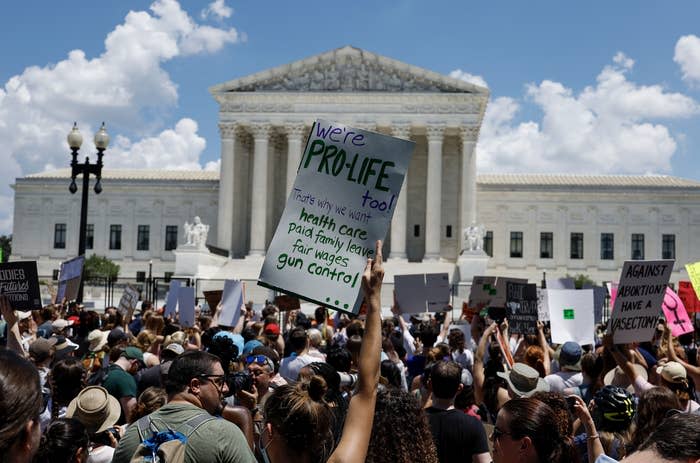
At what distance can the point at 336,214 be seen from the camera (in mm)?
5473

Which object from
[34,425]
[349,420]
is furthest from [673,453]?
[34,425]

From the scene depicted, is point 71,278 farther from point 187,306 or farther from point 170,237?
point 170,237

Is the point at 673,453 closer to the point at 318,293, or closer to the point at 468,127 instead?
the point at 318,293

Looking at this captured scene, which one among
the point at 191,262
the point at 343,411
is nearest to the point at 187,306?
the point at 343,411

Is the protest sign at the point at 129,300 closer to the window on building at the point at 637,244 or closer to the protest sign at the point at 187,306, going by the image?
the protest sign at the point at 187,306

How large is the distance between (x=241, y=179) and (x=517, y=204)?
925 inches

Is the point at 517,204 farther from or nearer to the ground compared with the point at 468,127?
nearer to the ground

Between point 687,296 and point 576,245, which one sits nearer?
point 687,296

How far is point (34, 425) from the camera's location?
278 centimetres

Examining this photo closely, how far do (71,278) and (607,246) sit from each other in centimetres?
5614

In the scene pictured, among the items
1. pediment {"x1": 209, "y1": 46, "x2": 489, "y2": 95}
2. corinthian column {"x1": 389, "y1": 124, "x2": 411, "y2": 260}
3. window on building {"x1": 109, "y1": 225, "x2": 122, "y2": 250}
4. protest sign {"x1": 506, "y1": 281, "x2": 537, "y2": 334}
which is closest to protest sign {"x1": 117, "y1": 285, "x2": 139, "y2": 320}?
protest sign {"x1": 506, "y1": 281, "x2": 537, "y2": 334}

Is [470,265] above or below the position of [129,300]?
above

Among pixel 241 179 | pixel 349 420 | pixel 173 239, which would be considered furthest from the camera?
pixel 173 239

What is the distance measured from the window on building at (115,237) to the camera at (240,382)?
6484 cm
